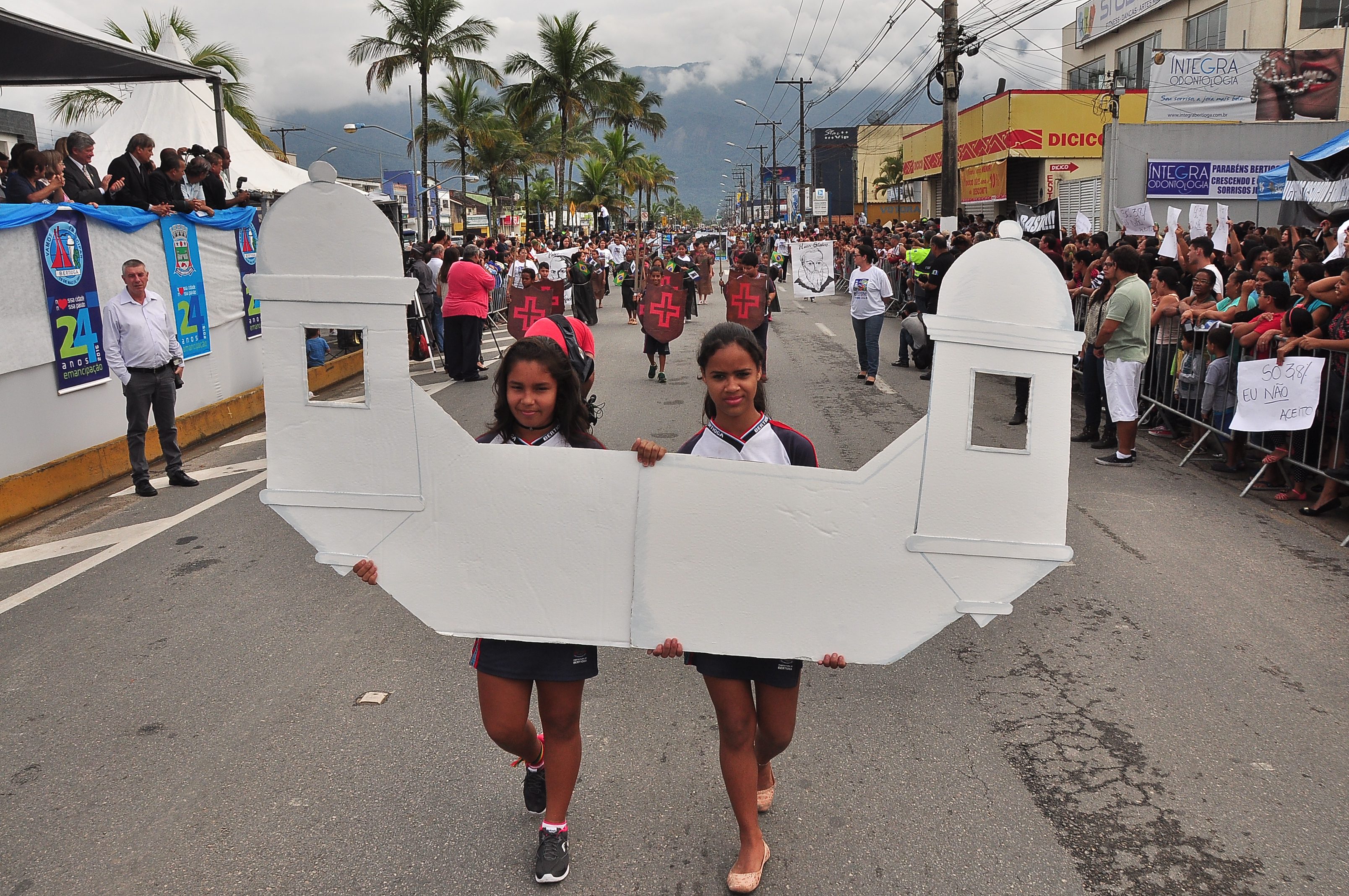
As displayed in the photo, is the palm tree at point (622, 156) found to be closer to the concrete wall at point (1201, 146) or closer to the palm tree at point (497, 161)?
the palm tree at point (497, 161)

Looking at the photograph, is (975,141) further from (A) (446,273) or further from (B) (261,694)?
(B) (261,694)

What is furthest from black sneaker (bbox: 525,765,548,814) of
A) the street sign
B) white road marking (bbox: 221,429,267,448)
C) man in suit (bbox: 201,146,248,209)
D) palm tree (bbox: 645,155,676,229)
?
palm tree (bbox: 645,155,676,229)

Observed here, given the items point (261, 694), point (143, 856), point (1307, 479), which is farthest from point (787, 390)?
point (143, 856)

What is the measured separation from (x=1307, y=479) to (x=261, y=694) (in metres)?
7.42

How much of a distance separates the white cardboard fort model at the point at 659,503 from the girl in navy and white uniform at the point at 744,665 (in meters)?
0.17

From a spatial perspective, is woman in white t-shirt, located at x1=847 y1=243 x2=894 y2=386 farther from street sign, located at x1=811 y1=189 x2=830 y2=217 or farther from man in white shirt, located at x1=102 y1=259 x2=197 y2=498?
street sign, located at x1=811 y1=189 x2=830 y2=217

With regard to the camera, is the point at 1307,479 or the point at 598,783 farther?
the point at 1307,479

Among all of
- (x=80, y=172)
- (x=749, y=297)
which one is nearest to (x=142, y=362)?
(x=80, y=172)

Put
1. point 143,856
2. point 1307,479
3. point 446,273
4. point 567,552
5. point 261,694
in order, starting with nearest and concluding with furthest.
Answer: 1. point 567,552
2. point 143,856
3. point 261,694
4. point 1307,479
5. point 446,273

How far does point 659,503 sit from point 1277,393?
6636 millimetres

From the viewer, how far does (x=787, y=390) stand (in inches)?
507

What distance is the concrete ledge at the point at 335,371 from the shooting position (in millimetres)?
13930

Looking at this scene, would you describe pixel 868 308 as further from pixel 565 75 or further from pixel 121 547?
pixel 565 75

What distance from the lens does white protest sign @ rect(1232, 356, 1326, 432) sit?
7.44m
